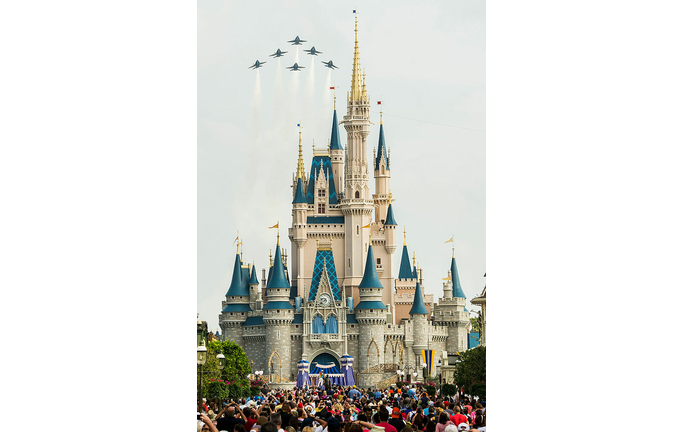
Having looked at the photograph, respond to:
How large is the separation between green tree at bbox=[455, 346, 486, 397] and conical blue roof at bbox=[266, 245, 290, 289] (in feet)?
108

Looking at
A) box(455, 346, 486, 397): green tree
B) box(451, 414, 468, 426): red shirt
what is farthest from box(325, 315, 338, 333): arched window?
box(451, 414, 468, 426): red shirt

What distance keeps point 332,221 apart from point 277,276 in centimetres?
675

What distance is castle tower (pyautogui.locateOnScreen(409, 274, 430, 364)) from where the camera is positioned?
65.9 meters

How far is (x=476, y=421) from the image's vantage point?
41.8 ft

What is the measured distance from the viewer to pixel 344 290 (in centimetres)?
6669

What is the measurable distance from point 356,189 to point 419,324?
35.2ft

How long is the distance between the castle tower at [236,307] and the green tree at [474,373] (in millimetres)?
35175

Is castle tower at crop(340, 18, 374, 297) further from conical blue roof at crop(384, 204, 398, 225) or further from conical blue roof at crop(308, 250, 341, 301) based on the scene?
conical blue roof at crop(384, 204, 398, 225)

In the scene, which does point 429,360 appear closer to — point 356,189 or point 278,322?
point 278,322

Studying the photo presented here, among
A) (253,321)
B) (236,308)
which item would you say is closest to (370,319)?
(253,321)

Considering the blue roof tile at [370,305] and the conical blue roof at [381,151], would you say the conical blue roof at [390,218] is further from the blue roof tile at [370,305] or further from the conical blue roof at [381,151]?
the blue roof tile at [370,305]

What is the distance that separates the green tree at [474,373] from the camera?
2666 cm
